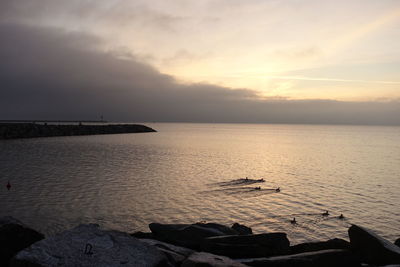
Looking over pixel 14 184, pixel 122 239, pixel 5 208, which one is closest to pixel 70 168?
pixel 14 184

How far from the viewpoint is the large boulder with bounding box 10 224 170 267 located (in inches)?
240

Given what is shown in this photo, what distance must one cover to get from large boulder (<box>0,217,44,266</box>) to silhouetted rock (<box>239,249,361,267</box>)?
606 centimetres

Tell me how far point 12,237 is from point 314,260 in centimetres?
793

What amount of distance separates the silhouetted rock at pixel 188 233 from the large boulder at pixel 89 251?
122 inches

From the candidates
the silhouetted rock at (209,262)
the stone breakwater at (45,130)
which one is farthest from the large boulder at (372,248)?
the stone breakwater at (45,130)

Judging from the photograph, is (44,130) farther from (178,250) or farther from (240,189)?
(178,250)

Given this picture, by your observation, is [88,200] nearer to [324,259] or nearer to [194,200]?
[194,200]

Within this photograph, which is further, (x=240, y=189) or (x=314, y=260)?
(x=240, y=189)

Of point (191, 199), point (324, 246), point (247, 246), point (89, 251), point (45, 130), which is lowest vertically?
point (191, 199)

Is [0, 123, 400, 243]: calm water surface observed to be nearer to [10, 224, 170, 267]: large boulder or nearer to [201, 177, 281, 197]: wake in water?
[201, 177, 281, 197]: wake in water

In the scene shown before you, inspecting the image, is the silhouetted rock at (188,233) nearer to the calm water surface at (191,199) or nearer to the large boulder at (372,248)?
the large boulder at (372,248)

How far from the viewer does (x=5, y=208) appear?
18.6 m

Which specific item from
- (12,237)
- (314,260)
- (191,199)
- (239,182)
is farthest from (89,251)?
(239,182)

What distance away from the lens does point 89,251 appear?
21.4ft
